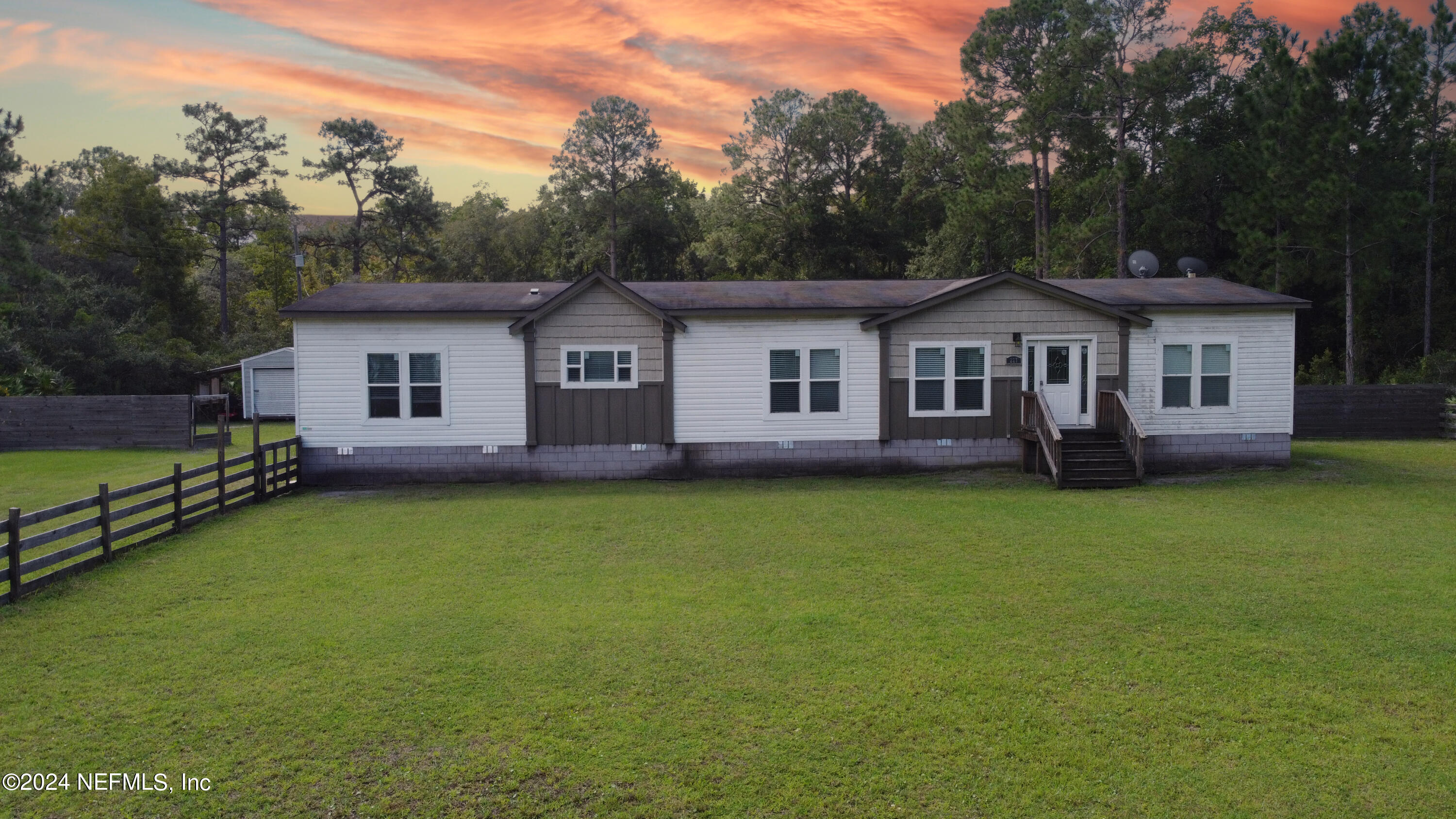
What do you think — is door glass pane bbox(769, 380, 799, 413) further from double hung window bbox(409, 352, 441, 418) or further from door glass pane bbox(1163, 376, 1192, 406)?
door glass pane bbox(1163, 376, 1192, 406)

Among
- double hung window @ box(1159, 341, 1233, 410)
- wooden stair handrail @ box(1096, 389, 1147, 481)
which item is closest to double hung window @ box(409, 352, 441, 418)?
wooden stair handrail @ box(1096, 389, 1147, 481)

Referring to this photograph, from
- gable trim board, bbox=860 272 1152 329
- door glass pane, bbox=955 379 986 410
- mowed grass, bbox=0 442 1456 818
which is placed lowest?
mowed grass, bbox=0 442 1456 818

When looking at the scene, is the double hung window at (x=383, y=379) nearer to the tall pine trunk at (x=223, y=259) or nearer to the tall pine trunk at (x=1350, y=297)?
Result: the tall pine trunk at (x=1350, y=297)

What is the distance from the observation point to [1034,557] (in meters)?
10.0

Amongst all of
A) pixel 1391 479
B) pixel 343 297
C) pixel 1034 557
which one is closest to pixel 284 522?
pixel 343 297

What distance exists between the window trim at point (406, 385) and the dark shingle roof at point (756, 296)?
737mm

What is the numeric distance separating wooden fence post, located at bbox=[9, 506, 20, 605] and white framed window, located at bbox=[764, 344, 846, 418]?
11.3 m

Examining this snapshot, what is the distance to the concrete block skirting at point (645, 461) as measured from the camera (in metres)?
16.4

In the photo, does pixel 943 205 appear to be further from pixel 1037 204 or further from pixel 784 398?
pixel 784 398

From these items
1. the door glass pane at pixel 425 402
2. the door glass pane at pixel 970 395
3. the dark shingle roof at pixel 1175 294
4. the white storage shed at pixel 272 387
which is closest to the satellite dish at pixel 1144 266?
the dark shingle roof at pixel 1175 294

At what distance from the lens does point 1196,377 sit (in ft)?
55.5

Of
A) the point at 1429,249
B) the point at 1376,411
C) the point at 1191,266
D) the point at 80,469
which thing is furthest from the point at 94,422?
the point at 1429,249

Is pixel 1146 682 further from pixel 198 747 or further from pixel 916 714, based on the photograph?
pixel 198 747

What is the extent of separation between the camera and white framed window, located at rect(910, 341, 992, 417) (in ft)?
55.1
